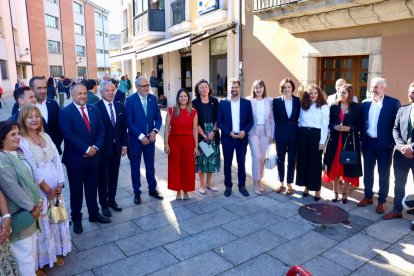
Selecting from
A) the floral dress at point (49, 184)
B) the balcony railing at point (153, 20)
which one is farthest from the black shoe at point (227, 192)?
the balcony railing at point (153, 20)

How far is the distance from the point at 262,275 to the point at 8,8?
31.1 meters

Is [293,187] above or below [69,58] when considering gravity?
below

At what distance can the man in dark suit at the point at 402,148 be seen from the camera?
155 inches

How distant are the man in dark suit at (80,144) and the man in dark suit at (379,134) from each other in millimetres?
3477

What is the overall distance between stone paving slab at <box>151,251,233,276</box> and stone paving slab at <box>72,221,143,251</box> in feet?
3.01

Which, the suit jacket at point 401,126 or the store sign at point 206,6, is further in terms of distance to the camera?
the store sign at point 206,6

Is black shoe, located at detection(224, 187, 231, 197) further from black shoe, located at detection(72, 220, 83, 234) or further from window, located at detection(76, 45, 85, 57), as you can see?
window, located at detection(76, 45, 85, 57)

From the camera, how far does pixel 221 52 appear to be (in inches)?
510

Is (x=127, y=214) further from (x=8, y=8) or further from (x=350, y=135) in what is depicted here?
(x=8, y=8)

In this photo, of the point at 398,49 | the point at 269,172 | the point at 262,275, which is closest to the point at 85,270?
the point at 262,275

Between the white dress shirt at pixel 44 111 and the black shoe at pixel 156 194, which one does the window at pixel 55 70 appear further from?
the white dress shirt at pixel 44 111

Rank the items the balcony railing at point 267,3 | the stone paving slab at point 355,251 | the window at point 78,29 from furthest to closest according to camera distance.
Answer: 1. the window at point 78,29
2. the balcony railing at point 267,3
3. the stone paving slab at point 355,251

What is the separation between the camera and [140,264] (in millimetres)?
3305

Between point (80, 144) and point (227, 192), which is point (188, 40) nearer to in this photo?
point (227, 192)
